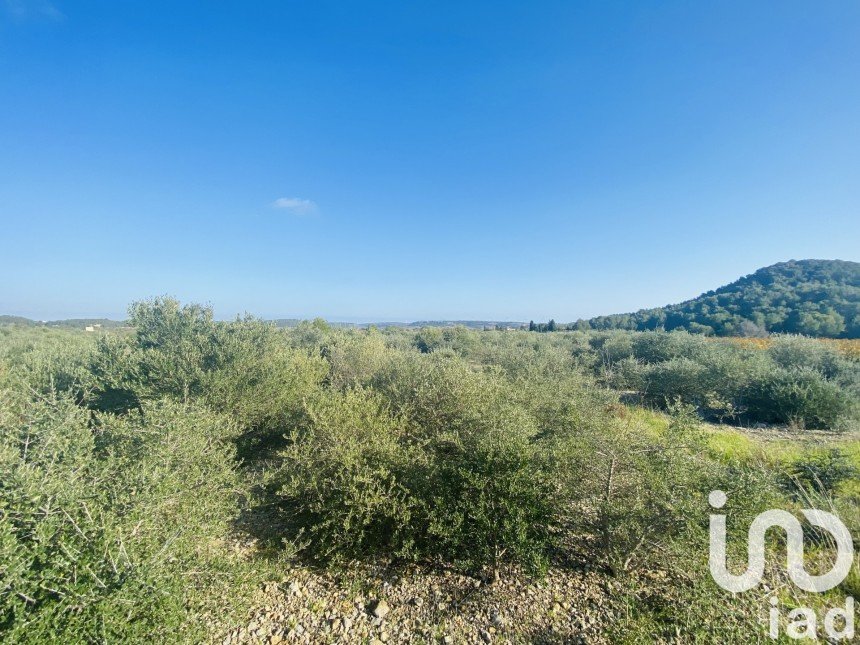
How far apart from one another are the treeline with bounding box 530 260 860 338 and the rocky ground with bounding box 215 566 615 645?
1372 inches

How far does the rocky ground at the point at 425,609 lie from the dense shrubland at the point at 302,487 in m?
0.31

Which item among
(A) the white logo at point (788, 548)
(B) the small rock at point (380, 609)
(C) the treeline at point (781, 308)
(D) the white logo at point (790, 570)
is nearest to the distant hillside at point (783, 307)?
(C) the treeline at point (781, 308)

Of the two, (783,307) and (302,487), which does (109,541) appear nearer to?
(302,487)

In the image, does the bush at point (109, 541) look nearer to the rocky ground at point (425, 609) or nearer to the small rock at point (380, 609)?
the rocky ground at point (425, 609)

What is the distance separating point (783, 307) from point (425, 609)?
5747 centimetres

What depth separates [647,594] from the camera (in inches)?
160

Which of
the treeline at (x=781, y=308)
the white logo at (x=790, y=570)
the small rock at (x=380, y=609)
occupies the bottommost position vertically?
the small rock at (x=380, y=609)

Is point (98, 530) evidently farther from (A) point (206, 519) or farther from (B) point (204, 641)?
(B) point (204, 641)

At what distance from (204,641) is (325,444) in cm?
236

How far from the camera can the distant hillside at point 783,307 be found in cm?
3419

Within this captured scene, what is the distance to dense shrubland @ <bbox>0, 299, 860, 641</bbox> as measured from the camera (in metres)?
2.71

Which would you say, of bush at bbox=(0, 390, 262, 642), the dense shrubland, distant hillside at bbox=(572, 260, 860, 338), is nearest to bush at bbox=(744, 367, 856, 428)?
the dense shrubland

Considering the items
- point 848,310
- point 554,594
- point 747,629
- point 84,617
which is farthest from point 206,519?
point 848,310

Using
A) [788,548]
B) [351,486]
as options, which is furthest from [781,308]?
[351,486]
